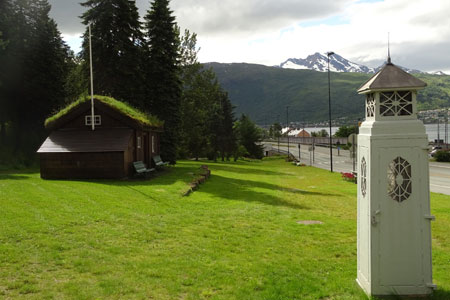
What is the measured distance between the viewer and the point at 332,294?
7012mm

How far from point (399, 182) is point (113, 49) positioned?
102 ft

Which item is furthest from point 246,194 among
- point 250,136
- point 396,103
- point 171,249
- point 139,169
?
point 250,136

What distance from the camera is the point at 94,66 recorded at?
33531 mm

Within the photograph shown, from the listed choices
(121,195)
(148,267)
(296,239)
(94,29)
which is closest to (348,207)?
(296,239)

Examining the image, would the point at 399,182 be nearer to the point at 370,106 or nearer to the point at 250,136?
the point at 370,106

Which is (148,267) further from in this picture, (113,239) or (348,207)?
(348,207)

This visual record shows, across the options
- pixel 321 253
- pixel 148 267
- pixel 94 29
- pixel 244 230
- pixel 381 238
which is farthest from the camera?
pixel 94 29

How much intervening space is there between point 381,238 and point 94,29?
106ft

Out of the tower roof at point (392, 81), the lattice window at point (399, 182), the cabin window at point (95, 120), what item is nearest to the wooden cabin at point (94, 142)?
the cabin window at point (95, 120)

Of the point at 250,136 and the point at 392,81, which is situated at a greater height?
the point at 250,136

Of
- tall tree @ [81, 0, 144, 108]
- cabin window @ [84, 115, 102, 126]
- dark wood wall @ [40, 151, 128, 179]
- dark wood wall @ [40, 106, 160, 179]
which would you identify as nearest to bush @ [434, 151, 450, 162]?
tall tree @ [81, 0, 144, 108]

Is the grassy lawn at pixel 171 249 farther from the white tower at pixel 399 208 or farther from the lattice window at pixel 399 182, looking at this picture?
the lattice window at pixel 399 182

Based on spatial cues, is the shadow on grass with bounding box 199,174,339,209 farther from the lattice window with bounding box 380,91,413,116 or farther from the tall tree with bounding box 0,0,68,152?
the tall tree with bounding box 0,0,68,152

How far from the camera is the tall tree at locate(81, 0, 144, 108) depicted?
109ft
